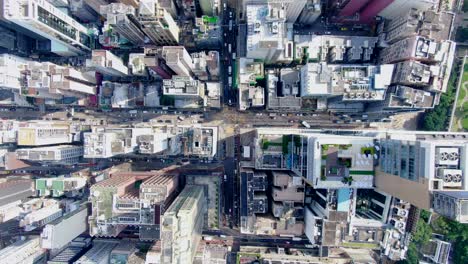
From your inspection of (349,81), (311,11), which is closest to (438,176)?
(349,81)

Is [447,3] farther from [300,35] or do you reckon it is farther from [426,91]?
[300,35]

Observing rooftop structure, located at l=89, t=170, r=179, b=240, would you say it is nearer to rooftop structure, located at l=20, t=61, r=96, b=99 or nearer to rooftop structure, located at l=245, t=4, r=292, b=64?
rooftop structure, located at l=20, t=61, r=96, b=99

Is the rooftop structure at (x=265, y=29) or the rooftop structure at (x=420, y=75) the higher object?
the rooftop structure at (x=265, y=29)

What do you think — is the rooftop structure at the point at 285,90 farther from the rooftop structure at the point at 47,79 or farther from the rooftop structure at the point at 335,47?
the rooftop structure at the point at 47,79

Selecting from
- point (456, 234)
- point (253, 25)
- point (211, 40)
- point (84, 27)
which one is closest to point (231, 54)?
point (211, 40)

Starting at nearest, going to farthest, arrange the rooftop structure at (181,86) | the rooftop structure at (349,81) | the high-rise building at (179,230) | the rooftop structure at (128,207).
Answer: the high-rise building at (179,230), the rooftop structure at (128,207), the rooftop structure at (349,81), the rooftop structure at (181,86)

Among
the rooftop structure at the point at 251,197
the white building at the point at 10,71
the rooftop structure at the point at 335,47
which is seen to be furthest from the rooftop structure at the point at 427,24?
the white building at the point at 10,71
